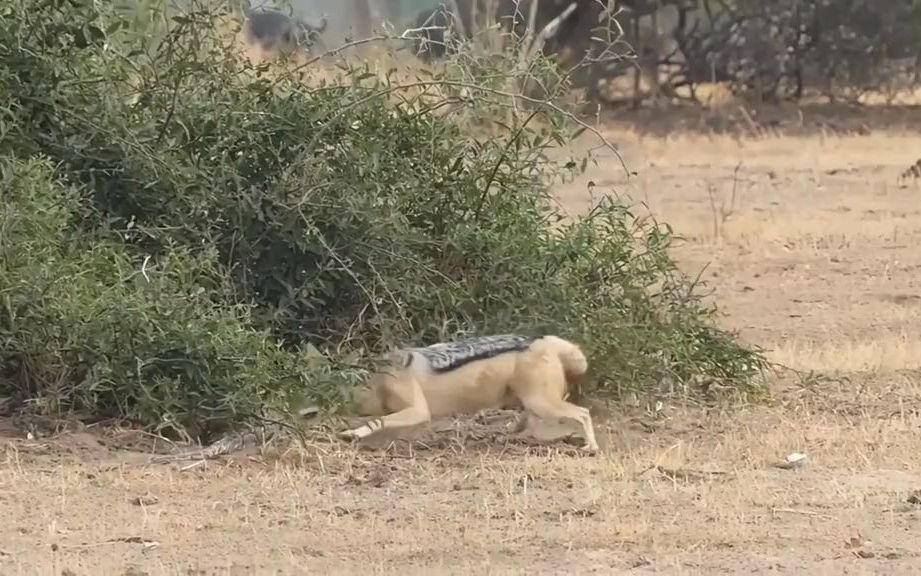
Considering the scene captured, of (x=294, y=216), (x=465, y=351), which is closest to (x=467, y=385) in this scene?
(x=465, y=351)

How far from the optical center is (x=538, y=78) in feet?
25.8

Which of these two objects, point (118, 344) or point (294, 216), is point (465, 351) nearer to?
point (294, 216)

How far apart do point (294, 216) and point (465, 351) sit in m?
1.19

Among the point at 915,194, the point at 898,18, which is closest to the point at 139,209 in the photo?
the point at 915,194

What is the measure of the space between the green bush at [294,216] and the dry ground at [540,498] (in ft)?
1.85

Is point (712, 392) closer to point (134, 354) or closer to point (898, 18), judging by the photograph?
point (134, 354)

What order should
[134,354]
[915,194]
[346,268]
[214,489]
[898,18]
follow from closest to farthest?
1. [214,489]
2. [134,354]
3. [346,268]
4. [915,194]
5. [898,18]

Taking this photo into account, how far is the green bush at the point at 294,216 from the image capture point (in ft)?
23.3

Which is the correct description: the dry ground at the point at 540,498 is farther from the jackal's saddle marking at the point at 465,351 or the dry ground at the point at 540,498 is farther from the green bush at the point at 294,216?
the green bush at the point at 294,216

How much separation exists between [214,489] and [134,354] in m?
1.09

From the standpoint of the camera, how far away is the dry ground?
16.5ft

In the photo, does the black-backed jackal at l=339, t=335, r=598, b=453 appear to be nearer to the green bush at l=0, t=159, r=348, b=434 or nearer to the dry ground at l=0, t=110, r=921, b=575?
the dry ground at l=0, t=110, r=921, b=575

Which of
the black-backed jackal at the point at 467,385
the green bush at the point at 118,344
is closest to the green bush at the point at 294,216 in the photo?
the green bush at the point at 118,344

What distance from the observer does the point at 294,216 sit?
24.5 feet
